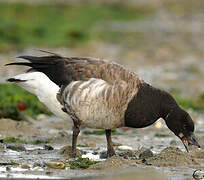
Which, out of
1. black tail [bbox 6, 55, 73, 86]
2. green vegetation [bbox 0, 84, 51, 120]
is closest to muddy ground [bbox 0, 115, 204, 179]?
green vegetation [bbox 0, 84, 51, 120]

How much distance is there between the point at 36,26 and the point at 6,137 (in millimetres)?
16650

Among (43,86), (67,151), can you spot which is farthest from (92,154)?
(43,86)

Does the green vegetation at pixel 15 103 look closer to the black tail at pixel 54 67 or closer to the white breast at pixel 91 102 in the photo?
the black tail at pixel 54 67

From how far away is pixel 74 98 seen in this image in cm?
839

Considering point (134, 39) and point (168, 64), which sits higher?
point (134, 39)

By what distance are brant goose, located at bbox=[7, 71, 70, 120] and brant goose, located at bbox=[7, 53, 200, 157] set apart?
0.08m

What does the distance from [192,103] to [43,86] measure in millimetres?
6100

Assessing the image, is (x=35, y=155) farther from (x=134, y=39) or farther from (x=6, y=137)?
(x=134, y=39)

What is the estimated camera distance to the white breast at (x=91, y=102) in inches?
327

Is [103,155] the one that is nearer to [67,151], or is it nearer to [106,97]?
[67,151]

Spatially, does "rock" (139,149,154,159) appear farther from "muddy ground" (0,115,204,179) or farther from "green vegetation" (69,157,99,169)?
"green vegetation" (69,157,99,169)

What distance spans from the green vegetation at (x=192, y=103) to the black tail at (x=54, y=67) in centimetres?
507

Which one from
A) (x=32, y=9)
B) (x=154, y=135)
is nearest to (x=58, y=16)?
(x=32, y=9)

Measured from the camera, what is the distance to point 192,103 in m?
14.0
